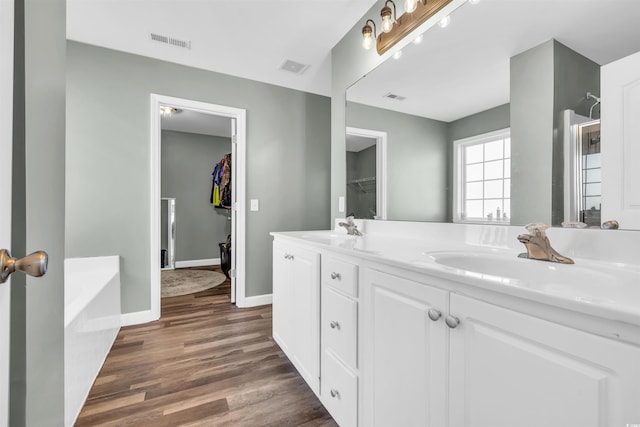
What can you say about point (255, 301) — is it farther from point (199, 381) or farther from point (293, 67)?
point (293, 67)

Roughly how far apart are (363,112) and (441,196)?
0.93 meters

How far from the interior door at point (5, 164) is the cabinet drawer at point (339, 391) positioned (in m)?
1.02

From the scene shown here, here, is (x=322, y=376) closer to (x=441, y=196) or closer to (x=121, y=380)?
(x=441, y=196)

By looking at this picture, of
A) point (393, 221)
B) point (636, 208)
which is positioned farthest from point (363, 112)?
point (636, 208)

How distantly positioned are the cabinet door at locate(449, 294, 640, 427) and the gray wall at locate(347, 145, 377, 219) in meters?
1.36

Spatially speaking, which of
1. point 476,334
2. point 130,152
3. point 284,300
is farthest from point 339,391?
point 130,152

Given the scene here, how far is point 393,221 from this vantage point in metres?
1.84

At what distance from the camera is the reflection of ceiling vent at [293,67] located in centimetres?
259

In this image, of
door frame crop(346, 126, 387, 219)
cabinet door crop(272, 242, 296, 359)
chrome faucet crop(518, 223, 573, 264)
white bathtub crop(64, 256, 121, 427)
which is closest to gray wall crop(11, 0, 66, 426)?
white bathtub crop(64, 256, 121, 427)

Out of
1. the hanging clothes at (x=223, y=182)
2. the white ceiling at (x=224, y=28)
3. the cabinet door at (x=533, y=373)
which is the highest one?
the white ceiling at (x=224, y=28)

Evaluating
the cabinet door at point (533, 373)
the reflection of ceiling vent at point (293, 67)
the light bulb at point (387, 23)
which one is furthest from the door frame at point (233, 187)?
the cabinet door at point (533, 373)

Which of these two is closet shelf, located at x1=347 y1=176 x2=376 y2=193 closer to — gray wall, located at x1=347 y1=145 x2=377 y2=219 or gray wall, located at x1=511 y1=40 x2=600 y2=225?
gray wall, located at x1=347 y1=145 x2=377 y2=219

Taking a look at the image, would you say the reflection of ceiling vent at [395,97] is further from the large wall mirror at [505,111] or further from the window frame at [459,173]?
the window frame at [459,173]

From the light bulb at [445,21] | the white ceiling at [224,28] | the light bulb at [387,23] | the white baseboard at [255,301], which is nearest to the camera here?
the light bulb at [445,21]
